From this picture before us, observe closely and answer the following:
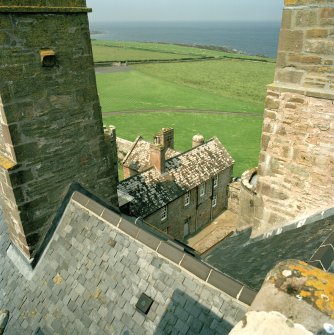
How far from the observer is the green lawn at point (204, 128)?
1718 inches

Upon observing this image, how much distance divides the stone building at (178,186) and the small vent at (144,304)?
13.4 m

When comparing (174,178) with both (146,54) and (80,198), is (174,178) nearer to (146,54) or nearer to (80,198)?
(80,198)

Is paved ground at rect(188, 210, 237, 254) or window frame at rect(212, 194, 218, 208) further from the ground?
window frame at rect(212, 194, 218, 208)

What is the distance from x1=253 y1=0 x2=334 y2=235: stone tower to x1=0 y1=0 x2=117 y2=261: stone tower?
4391 millimetres

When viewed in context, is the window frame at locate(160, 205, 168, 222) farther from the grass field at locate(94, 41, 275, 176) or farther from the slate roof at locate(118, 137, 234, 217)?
the grass field at locate(94, 41, 275, 176)

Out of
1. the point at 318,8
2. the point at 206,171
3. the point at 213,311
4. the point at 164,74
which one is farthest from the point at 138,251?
the point at 164,74

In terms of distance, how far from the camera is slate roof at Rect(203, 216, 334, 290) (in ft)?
19.6

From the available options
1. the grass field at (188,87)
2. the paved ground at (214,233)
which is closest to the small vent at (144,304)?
the paved ground at (214,233)

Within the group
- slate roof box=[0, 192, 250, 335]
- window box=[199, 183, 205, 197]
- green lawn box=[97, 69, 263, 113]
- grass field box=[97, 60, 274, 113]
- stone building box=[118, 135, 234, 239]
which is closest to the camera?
slate roof box=[0, 192, 250, 335]

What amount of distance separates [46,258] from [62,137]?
2876 millimetres

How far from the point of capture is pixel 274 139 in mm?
7188

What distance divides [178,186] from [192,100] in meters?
47.2

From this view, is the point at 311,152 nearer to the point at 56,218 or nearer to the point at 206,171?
the point at 56,218

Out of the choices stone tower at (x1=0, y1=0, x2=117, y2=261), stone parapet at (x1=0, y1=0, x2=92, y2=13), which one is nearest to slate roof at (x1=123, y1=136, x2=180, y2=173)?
stone tower at (x1=0, y1=0, x2=117, y2=261)
